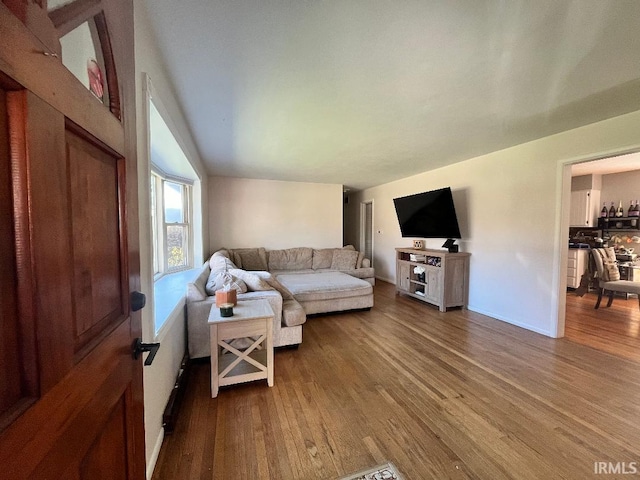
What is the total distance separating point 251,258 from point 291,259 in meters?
0.84

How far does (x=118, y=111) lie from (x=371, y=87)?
1736mm

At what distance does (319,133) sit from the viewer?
2.94 metres

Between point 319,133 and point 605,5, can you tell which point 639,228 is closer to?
point 605,5

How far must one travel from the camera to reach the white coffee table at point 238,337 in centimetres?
201

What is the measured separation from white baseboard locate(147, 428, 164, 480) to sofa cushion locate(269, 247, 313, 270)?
12.6 ft

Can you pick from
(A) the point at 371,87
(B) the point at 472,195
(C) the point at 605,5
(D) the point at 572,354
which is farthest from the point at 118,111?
(B) the point at 472,195

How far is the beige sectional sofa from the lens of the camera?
249cm

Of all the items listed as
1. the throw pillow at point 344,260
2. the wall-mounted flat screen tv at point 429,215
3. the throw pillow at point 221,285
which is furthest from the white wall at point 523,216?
the throw pillow at point 221,285

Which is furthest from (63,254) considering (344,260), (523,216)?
(344,260)

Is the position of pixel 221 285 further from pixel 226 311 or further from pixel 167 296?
pixel 226 311

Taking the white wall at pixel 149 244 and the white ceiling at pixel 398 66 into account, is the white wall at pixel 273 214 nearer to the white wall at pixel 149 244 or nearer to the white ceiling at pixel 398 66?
the white ceiling at pixel 398 66

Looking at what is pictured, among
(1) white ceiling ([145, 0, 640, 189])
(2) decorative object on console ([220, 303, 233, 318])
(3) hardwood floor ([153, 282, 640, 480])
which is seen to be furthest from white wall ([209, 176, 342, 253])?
(2) decorative object on console ([220, 303, 233, 318])

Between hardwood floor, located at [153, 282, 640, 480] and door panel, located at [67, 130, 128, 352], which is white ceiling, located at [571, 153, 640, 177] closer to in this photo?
hardwood floor, located at [153, 282, 640, 480]

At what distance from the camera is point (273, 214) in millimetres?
5738
